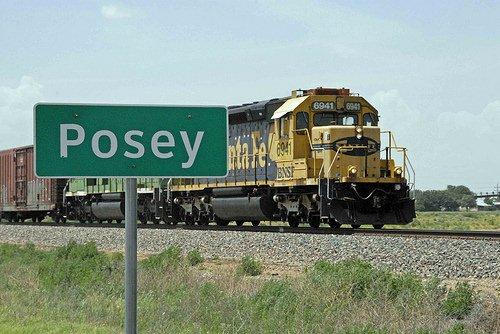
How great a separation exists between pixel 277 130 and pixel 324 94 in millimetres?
1639

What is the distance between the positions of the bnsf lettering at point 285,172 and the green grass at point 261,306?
10.8 metres

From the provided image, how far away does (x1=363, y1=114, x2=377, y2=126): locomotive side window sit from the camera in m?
23.9

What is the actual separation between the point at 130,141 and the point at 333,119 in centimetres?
1907

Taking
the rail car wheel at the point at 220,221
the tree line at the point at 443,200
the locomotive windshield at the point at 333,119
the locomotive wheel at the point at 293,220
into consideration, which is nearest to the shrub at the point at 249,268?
the locomotive windshield at the point at 333,119

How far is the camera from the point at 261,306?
9.64 meters

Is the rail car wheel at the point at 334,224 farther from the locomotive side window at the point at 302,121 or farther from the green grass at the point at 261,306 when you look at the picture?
the green grass at the point at 261,306

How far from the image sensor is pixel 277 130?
79.7 feet

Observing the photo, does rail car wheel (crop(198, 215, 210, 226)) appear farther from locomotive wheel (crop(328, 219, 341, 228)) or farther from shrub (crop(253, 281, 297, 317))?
shrub (crop(253, 281, 297, 317))

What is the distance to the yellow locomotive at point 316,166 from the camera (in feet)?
73.3

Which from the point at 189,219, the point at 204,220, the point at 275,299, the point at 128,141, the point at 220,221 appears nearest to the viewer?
the point at 128,141

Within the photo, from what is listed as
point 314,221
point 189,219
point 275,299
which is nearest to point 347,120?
point 314,221

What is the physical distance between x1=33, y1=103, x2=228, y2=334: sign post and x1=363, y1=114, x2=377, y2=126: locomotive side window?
19.2m

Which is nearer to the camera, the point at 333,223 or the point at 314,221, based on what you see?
the point at 314,221

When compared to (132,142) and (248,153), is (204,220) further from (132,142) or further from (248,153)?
(132,142)
